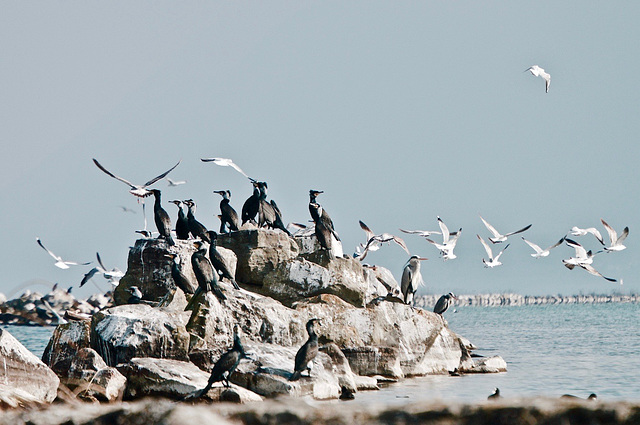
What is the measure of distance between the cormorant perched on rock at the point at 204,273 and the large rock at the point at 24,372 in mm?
3686

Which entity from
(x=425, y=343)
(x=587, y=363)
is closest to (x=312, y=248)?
(x=425, y=343)

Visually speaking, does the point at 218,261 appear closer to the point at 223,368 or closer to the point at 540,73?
the point at 223,368

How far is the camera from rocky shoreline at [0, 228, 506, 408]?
43.0ft

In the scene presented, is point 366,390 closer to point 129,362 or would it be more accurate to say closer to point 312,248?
point 129,362

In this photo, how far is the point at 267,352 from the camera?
575 inches

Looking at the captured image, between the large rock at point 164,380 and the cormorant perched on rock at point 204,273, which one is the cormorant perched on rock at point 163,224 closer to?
the cormorant perched on rock at point 204,273

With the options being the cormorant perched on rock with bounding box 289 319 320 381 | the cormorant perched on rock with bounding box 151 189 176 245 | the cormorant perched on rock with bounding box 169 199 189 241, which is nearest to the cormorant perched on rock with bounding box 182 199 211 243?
the cormorant perched on rock with bounding box 169 199 189 241

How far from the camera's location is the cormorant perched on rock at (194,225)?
754 inches

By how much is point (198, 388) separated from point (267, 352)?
6.62 feet

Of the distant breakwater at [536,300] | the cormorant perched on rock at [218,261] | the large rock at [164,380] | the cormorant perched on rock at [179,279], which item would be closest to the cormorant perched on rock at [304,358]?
the large rock at [164,380]

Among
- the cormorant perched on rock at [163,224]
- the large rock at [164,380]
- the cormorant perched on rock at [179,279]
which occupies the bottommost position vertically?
the large rock at [164,380]

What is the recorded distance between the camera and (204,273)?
15.7m

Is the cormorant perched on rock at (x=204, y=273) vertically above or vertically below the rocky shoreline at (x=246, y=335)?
above

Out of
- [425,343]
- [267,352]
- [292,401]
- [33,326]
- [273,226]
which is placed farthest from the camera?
[33,326]
